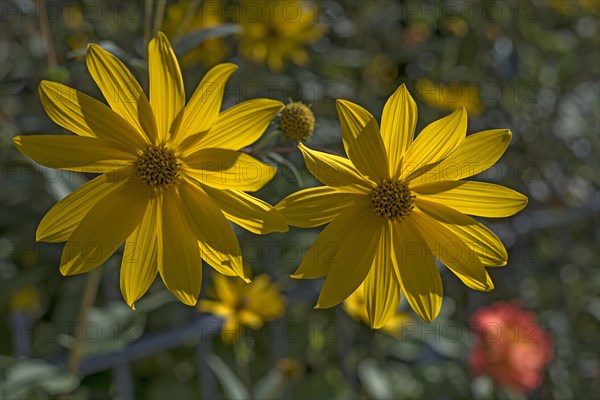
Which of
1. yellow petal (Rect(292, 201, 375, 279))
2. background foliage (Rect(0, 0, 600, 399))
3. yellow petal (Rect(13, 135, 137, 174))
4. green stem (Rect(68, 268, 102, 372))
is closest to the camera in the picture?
yellow petal (Rect(13, 135, 137, 174))

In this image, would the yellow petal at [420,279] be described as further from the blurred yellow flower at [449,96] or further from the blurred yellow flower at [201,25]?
the blurred yellow flower at [449,96]

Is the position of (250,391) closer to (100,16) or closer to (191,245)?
(191,245)

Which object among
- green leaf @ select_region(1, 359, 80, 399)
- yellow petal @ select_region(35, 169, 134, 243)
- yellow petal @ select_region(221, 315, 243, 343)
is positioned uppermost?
yellow petal @ select_region(35, 169, 134, 243)

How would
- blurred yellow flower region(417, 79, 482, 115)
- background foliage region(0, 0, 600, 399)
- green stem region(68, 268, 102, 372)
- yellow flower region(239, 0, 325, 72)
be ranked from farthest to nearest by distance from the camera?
blurred yellow flower region(417, 79, 482, 115), yellow flower region(239, 0, 325, 72), background foliage region(0, 0, 600, 399), green stem region(68, 268, 102, 372)

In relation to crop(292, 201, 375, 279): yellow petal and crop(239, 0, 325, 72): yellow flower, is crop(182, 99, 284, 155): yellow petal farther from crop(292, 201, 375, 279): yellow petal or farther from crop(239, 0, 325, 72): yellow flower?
crop(239, 0, 325, 72): yellow flower

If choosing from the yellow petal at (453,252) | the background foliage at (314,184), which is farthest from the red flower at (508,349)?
the yellow petal at (453,252)

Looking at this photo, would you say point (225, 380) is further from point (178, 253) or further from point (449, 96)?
point (449, 96)

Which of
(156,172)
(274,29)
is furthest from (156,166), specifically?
(274,29)

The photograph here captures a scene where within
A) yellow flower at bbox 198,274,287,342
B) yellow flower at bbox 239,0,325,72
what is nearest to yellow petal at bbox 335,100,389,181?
yellow flower at bbox 198,274,287,342
